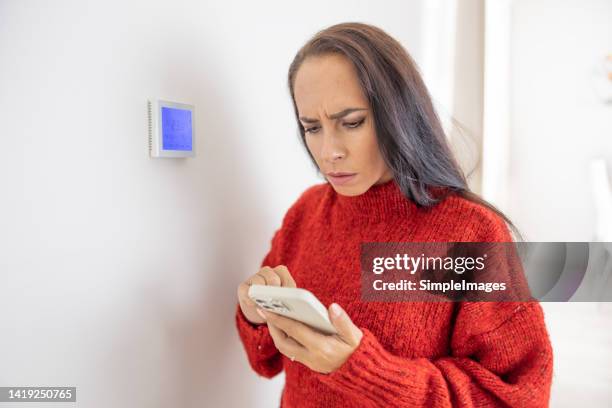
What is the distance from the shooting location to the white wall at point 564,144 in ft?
5.21

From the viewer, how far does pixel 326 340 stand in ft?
2.10

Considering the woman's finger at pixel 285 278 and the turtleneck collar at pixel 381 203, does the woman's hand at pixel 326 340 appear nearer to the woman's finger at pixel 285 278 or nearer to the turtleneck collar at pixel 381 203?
the woman's finger at pixel 285 278

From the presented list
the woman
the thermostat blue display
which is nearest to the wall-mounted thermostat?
the thermostat blue display

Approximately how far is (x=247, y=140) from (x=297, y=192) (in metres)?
0.22

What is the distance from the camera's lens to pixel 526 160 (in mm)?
1738

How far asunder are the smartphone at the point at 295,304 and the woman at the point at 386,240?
0.02m

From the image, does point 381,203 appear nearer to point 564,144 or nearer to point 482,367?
point 482,367

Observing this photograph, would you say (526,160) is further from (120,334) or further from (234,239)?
(120,334)

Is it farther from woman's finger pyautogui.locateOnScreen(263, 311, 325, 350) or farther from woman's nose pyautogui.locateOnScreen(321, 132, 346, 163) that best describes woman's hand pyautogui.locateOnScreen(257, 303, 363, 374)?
woman's nose pyautogui.locateOnScreen(321, 132, 346, 163)

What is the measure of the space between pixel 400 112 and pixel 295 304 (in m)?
0.37

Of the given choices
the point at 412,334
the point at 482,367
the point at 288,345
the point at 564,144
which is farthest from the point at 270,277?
the point at 564,144

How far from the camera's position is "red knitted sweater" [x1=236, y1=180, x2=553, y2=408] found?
2.21 feet

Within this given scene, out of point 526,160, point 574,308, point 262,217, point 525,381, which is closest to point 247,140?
point 262,217

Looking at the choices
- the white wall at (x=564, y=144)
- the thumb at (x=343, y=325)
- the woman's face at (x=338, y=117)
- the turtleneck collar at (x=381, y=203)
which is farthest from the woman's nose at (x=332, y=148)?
the white wall at (x=564, y=144)
